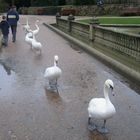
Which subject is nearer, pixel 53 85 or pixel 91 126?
pixel 91 126

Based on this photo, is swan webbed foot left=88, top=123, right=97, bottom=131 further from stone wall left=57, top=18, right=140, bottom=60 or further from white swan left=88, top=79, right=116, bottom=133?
stone wall left=57, top=18, right=140, bottom=60

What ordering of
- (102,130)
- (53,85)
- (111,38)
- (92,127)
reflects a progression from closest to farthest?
(102,130), (92,127), (53,85), (111,38)

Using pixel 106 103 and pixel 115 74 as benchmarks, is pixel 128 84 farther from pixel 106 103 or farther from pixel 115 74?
pixel 106 103

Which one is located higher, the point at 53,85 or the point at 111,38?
the point at 111,38

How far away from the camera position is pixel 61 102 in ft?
32.7

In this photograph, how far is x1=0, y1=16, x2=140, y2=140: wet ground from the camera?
7.70 meters

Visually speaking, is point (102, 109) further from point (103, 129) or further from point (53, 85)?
point (53, 85)

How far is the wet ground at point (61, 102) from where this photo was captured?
770 cm

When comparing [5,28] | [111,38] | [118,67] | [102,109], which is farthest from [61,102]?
[5,28]

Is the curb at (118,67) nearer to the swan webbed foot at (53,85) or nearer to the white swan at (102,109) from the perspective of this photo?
the swan webbed foot at (53,85)

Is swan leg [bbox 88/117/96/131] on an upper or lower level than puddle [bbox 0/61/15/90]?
upper

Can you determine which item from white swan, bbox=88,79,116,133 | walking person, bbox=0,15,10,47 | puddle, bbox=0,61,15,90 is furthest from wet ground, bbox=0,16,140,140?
walking person, bbox=0,15,10,47

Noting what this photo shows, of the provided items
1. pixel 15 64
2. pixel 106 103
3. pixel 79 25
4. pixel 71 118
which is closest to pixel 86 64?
pixel 15 64

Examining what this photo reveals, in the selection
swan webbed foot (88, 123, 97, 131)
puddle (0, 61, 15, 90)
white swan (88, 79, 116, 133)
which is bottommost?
puddle (0, 61, 15, 90)
